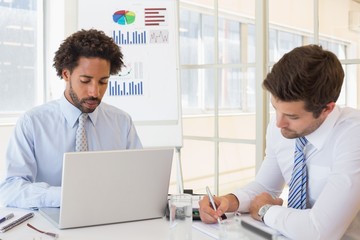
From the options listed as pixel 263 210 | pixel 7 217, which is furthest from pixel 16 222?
pixel 263 210

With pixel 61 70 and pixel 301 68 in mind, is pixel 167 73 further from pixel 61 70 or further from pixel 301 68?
pixel 301 68

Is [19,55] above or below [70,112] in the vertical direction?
above

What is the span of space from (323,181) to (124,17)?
1876mm

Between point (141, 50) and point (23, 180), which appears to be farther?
point (141, 50)

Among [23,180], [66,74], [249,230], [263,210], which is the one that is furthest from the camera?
[66,74]

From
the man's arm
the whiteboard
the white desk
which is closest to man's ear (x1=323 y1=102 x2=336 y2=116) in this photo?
the white desk

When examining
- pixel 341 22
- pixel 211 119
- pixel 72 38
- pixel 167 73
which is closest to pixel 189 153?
pixel 211 119

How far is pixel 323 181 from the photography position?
1.35m

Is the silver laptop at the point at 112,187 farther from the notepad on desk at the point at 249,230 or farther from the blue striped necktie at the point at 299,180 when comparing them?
the blue striped necktie at the point at 299,180

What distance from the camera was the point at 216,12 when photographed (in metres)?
2.91

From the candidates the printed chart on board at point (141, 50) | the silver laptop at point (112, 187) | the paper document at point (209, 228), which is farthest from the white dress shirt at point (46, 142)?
the printed chart on board at point (141, 50)

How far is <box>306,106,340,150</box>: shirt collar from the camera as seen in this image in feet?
4.47

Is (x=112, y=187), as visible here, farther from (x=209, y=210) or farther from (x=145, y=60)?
(x=145, y=60)

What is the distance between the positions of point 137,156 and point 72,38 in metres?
0.84
